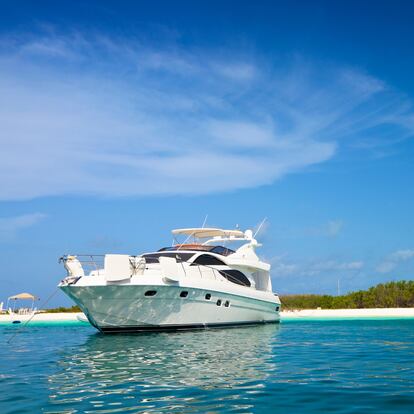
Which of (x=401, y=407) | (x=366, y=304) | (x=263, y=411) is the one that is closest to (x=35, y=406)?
(x=263, y=411)

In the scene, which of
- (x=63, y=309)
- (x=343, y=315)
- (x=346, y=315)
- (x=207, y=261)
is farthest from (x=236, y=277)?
(x=63, y=309)

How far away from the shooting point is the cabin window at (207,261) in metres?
21.0

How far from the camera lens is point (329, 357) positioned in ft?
37.0

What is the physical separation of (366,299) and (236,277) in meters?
24.3

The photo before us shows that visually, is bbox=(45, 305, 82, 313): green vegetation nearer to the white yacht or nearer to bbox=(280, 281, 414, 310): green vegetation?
bbox=(280, 281, 414, 310): green vegetation

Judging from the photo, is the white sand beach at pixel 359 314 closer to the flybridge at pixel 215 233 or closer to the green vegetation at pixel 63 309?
the flybridge at pixel 215 233

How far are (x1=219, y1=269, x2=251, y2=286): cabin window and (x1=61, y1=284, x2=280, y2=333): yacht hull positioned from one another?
4.92 feet

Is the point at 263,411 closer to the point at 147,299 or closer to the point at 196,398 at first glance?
the point at 196,398

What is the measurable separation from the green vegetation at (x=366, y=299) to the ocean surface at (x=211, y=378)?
29.7m

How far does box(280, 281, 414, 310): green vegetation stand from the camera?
41781 millimetres

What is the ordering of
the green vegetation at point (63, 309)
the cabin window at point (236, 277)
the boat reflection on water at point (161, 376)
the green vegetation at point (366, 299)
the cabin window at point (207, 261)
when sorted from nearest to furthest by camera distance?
the boat reflection on water at point (161, 376), the cabin window at point (207, 261), the cabin window at point (236, 277), the green vegetation at point (366, 299), the green vegetation at point (63, 309)

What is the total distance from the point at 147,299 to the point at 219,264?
519cm

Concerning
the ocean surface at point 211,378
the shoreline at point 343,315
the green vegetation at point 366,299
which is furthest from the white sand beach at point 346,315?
the ocean surface at point 211,378

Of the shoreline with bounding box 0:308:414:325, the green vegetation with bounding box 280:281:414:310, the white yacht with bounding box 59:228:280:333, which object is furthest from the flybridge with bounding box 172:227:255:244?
the green vegetation with bounding box 280:281:414:310
